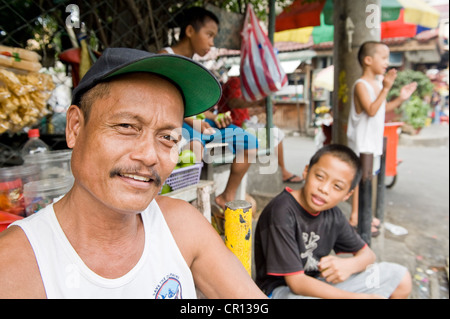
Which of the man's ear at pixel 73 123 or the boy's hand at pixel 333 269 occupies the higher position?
the man's ear at pixel 73 123

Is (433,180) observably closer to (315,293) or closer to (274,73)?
(274,73)

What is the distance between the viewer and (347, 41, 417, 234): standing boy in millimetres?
3734

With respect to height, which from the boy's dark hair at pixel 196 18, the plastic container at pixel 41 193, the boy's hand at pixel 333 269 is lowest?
the boy's hand at pixel 333 269

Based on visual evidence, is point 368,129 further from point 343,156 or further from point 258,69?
point 343,156

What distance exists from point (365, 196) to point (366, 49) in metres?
2.05

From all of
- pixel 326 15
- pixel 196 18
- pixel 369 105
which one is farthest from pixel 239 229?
pixel 326 15

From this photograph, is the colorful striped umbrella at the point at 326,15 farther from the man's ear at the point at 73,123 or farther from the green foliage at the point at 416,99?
the green foliage at the point at 416,99

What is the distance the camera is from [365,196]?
2680mm

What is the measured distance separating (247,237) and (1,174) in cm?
153

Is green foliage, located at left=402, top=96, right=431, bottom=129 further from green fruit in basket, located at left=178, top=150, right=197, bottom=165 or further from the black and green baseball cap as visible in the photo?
→ the black and green baseball cap

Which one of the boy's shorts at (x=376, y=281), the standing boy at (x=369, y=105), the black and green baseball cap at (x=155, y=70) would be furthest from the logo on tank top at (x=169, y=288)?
the standing boy at (x=369, y=105)

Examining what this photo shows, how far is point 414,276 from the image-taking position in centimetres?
346

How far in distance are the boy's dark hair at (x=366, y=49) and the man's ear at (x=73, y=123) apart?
143 inches

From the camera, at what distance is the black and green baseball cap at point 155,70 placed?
1005 millimetres
